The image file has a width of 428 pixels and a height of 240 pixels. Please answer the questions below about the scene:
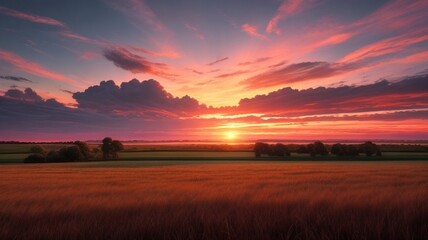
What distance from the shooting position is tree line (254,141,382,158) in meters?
56.3

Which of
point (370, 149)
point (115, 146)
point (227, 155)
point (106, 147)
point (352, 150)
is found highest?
point (115, 146)

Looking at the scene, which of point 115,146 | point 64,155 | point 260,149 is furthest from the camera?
point 115,146

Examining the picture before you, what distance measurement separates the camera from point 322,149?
58.4 meters

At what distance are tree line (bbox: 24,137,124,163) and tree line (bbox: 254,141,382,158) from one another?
2956 centimetres

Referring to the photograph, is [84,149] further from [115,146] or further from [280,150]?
[280,150]

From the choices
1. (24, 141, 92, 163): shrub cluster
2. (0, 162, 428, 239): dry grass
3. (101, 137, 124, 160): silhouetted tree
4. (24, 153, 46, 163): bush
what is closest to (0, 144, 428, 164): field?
(24, 153, 46, 163): bush

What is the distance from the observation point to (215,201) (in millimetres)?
7531

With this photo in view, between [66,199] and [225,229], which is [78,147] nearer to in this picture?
[66,199]

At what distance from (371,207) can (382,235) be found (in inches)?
81.8

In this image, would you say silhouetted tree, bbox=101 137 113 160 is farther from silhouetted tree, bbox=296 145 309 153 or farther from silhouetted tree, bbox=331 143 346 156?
silhouetted tree, bbox=331 143 346 156

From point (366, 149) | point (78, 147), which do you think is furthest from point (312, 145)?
point (78, 147)

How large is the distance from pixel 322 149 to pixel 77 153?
145 feet

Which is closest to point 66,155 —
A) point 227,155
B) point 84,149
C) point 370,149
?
point 84,149

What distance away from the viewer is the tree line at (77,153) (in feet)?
167
